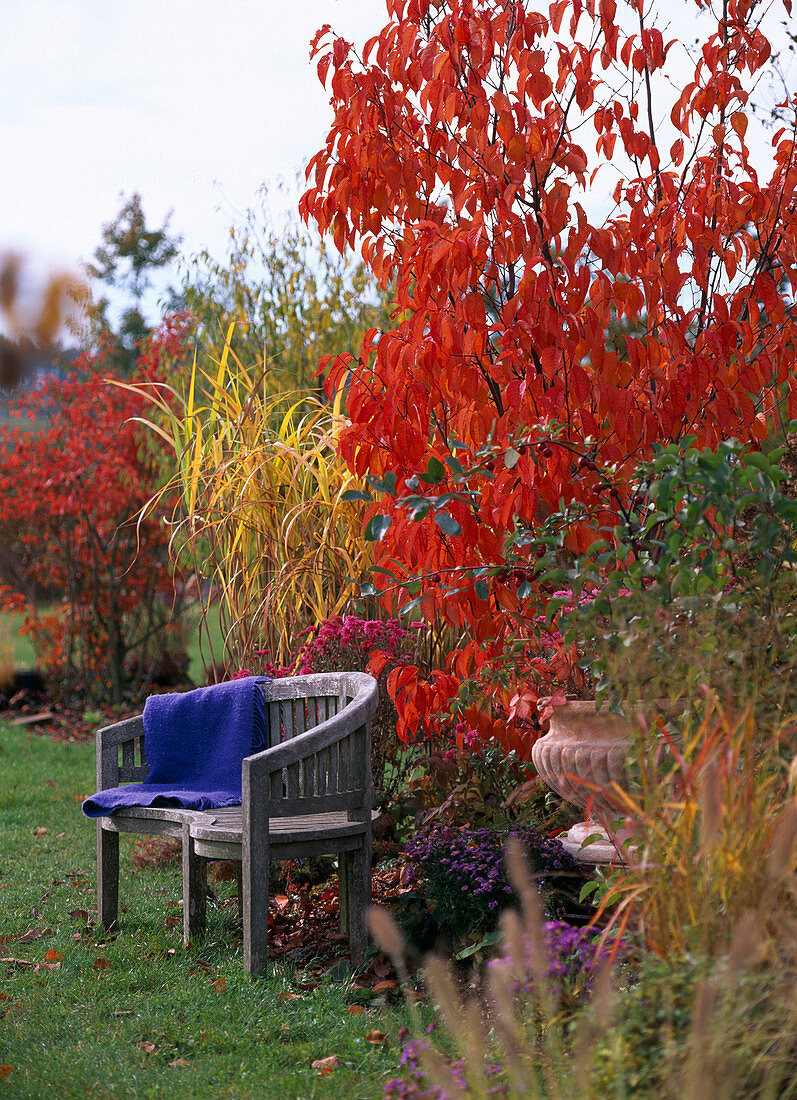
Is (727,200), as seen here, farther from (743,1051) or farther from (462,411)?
(743,1051)

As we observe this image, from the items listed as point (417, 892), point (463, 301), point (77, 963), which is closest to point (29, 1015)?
point (77, 963)

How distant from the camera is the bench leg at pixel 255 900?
10.0 feet

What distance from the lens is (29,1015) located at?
290 cm

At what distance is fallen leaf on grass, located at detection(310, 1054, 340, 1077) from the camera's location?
2.43 m

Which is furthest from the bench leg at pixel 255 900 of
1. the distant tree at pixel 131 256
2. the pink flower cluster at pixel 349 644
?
the distant tree at pixel 131 256

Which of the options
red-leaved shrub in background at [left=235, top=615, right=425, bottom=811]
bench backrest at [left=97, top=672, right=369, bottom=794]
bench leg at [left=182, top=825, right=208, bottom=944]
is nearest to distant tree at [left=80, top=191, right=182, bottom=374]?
red-leaved shrub in background at [left=235, top=615, right=425, bottom=811]

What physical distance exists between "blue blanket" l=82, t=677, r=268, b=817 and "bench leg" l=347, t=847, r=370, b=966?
2.04 ft

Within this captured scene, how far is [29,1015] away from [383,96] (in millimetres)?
2964

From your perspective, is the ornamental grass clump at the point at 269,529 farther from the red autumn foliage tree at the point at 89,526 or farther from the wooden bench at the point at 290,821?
the red autumn foliage tree at the point at 89,526

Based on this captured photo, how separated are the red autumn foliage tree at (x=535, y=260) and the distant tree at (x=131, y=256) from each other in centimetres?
1556

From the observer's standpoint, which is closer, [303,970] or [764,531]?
[764,531]

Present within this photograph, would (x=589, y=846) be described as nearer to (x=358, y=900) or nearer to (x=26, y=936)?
(x=358, y=900)

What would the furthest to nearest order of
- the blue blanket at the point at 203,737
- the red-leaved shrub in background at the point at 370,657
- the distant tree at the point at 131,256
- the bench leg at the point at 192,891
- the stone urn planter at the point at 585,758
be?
the distant tree at the point at 131,256 → the red-leaved shrub in background at the point at 370,657 → the blue blanket at the point at 203,737 → the bench leg at the point at 192,891 → the stone urn planter at the point at 585,758

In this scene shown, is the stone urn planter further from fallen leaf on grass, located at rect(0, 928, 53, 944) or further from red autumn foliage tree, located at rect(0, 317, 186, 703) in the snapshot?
red autumn foliage tree, located at rect(0, 317, 186, 703)
